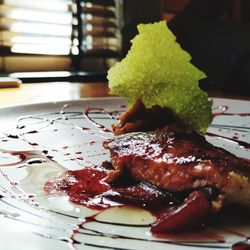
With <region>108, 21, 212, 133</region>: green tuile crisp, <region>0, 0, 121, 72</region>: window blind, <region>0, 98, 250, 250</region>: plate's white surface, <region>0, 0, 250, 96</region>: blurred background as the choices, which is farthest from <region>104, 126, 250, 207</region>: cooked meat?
<region>0, 0, 121, 72</region>: window blind

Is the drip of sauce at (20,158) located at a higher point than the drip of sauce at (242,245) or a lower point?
higher

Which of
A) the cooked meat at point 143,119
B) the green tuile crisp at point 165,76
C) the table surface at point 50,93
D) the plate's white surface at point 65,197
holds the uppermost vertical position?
the green tuile crisp at point 165,76

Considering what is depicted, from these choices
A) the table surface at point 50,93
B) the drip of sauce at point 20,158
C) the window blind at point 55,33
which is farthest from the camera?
the window blind at point 55,33

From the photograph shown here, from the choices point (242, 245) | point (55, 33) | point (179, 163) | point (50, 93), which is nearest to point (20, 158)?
point (179, 163)

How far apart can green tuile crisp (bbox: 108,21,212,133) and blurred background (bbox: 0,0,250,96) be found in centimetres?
332

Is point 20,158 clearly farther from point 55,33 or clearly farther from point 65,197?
point 55,33

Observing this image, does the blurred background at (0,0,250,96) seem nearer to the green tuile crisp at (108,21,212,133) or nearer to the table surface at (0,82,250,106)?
the table surface at (0,82,250,106)

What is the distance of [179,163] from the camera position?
1063 millimetres

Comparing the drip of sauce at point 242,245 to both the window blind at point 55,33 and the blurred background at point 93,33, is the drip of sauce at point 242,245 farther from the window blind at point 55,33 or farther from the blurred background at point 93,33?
the window blind at point 55,33

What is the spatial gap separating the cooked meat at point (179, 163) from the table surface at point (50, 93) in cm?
128

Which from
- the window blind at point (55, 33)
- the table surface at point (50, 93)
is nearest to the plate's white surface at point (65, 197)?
the table surface at point (50, 93)

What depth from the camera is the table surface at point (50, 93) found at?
2551mm

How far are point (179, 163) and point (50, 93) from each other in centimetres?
191

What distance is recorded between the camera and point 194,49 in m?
5.67
